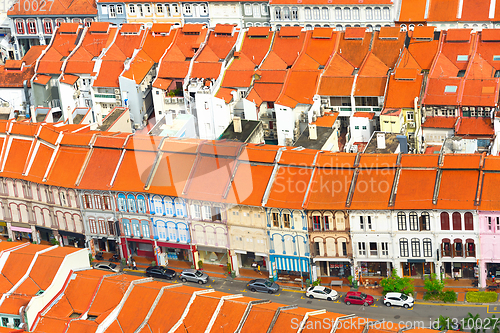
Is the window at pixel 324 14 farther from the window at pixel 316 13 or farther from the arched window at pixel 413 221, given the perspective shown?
the arched window at pixel 413 221

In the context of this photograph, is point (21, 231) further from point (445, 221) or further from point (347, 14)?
point (347, 14)

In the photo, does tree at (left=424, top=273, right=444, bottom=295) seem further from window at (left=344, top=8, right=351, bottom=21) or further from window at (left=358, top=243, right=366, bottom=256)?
window at (left=344, top=8, right=351, bottom=21)

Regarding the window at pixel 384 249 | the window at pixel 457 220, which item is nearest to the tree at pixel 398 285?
the window at pixel 384 249

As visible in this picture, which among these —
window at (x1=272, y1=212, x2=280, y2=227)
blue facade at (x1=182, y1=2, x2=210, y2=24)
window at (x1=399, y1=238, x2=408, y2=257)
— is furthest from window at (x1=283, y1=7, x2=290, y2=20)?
window at (x1=399, y1=238, x2=408, y2=257)

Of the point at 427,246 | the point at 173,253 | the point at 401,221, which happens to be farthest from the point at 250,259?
the point at 427,246

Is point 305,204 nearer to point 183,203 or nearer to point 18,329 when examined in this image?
point 183,203

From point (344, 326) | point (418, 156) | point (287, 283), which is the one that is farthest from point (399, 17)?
point (344, 326)
